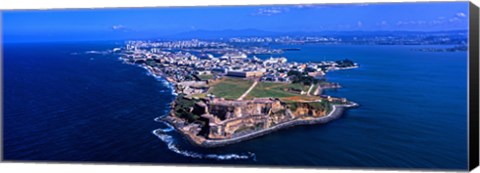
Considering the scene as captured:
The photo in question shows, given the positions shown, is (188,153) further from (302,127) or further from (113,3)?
(113,3)

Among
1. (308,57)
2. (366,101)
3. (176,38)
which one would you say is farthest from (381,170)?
(176,38)

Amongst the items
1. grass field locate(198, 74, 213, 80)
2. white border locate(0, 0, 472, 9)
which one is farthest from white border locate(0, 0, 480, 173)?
grass field locate(198, 74, 213, 80)

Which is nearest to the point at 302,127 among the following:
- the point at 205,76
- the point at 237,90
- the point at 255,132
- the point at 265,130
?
the point at 265,130

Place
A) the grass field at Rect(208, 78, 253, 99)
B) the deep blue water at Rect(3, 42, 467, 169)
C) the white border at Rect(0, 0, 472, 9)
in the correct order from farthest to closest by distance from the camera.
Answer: the grass field at Rect(208, 78, 253, 99), the deep blue water at Rect(3, 42, 467, 169), the white border at Rect(0, 0, 472, 9)

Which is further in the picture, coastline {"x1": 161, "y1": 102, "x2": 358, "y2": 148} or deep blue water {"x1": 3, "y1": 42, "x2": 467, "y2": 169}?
coastline {"x1": 161, "y1": 102, "x2": 358, "y2": 148}

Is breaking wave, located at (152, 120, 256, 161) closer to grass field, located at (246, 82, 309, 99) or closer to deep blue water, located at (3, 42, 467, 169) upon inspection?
deep blue water, located at (3, 42, 467, 169)

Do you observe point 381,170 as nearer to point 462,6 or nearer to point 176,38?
point 462,6
